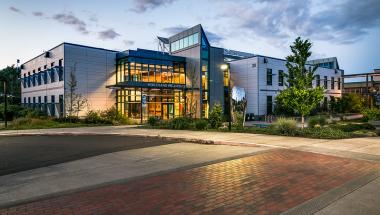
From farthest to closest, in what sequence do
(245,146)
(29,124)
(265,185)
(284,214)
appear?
(29,124) → (245,146) → (265,185) → (284,214)

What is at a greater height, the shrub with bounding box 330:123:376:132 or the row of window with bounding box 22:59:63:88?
the row of window with bounding box 22:59:63:88

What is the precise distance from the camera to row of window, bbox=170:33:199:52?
37541 millimetres

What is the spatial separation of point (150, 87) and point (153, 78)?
228 cm

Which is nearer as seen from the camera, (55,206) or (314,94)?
(55,206)

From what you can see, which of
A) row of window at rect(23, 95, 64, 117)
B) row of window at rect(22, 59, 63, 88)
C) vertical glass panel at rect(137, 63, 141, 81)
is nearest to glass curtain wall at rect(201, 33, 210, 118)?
vertical glass panel at rect(137, 63, 141, 81)

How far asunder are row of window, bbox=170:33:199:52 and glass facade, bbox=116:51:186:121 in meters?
3.17

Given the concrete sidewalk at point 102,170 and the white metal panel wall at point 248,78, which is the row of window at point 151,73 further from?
the concrete sidewalk at point 102,170

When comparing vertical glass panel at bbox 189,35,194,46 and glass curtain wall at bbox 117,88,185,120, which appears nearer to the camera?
glass curtain wall at bbox 117,88,185,120

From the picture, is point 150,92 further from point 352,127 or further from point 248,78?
point 352,127

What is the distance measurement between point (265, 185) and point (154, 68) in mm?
30253

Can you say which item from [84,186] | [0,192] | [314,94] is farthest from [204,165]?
[314,94]

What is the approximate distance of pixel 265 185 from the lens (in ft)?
22.9

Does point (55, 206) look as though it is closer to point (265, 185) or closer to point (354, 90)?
point (265, 185)

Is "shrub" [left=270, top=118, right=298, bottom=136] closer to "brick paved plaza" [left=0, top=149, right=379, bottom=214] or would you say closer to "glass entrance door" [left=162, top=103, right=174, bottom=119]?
"brick paved plaza" [left=0, top=149, right=379, bottom=214]
